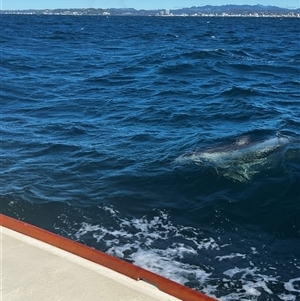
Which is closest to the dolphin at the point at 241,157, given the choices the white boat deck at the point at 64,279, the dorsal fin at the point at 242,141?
the dorsal fin at the point at 242,141

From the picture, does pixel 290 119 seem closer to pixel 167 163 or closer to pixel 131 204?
pixel 167 163

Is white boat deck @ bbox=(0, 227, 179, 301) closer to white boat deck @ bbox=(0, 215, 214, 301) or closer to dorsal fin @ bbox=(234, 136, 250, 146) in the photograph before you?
white boat deck @ bbox=(0, 215, 214, 301)

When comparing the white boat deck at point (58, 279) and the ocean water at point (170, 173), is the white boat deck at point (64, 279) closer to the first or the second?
the white boat deck at point (58, 279)

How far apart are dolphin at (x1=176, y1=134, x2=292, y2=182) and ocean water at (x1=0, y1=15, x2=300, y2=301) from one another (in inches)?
1.0

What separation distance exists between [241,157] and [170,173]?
1.39m

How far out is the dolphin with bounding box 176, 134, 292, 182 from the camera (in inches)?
332

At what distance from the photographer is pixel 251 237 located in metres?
6.43

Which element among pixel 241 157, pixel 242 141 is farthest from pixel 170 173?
pixel 242 141

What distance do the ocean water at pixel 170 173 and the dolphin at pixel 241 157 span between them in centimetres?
2

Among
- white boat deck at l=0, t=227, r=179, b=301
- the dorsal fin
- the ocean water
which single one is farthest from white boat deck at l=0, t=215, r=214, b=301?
the dorsal fin

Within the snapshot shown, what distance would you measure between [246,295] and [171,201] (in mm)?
2700

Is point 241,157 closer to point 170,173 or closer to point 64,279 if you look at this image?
point 170,173

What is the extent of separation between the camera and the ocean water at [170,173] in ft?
19.3

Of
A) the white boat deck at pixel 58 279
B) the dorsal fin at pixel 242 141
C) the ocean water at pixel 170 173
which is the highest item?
the white boat deck at pixel 58 279
